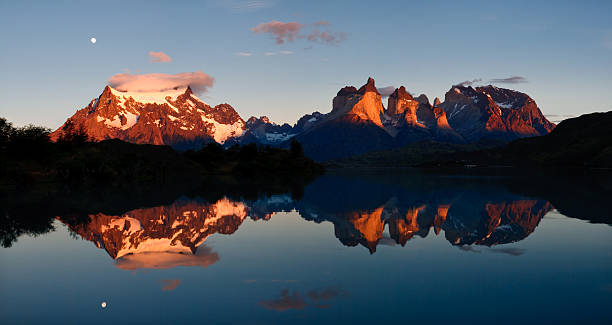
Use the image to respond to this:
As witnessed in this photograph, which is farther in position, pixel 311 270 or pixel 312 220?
pixel 312 220

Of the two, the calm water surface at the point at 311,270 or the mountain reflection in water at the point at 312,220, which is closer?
the calm water surface at the point at 311,270

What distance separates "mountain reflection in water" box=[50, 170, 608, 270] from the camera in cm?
3225

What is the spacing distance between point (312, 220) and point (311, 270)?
23629mm

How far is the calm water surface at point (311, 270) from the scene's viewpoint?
1878 cm

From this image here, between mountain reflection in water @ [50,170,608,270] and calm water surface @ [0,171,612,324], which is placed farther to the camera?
mountain reflection in water @ [50,170,608,270]

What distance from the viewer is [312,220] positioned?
164 feet

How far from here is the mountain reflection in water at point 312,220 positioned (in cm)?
3225

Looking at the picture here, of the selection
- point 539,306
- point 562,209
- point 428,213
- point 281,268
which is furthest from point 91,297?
point 562,209

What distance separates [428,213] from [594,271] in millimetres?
27983

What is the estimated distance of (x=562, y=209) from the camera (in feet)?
187

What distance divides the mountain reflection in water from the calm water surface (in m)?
0.21

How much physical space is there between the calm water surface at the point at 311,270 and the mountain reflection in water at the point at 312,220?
0.21 meters

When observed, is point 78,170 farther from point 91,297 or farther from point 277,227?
point 91,297

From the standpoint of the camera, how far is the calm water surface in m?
18.8
